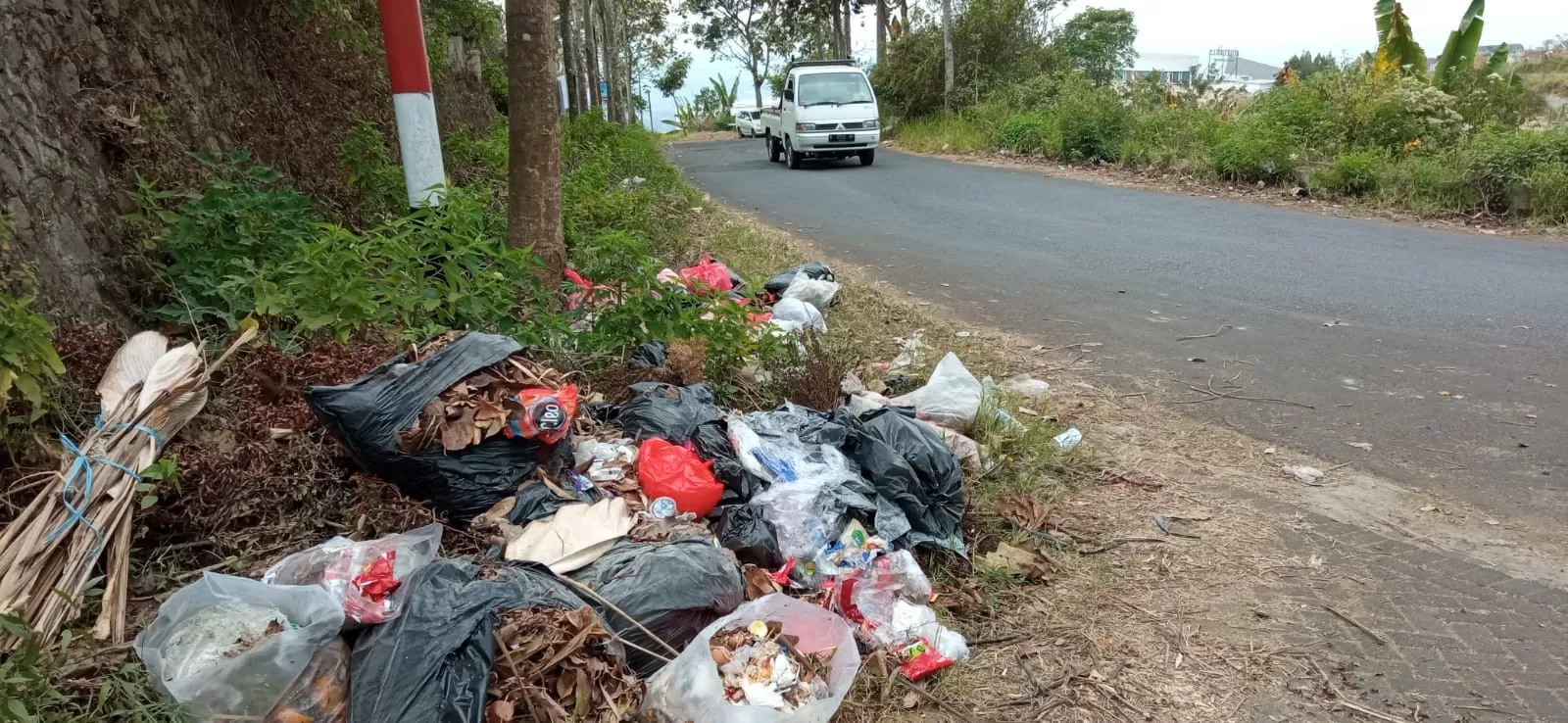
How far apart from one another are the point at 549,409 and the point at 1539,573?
3302 mm

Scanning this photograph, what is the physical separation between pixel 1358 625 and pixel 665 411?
2.42 meters

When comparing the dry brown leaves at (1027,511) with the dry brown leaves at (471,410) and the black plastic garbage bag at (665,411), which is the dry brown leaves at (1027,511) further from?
the dry brown leaves at (471,410)

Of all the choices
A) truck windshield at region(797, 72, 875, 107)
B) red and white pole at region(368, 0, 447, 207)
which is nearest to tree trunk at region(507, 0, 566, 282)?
red and white pole at region(368, 0, 447, 207)

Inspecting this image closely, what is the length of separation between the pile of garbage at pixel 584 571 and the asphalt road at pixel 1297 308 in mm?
1962

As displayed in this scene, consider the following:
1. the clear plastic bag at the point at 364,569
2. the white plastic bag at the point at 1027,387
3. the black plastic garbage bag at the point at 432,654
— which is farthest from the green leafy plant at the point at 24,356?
Answer: the white plastic bag at the point at 1027,387

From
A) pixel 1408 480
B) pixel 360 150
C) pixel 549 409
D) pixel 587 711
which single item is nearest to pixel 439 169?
pixel 360 150

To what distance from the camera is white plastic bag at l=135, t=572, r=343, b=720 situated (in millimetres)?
1940

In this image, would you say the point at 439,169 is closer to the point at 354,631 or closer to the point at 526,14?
the point at 526,14

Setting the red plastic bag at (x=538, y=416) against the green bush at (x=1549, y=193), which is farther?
the green bush at (x=1549, y=193)

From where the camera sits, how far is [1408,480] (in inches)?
142

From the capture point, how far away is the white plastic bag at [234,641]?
6.37 feet

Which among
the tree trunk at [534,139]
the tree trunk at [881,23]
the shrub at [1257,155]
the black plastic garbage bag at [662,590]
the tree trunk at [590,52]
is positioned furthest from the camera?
the tree trunk at [881,23]

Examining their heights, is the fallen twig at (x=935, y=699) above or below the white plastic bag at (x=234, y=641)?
below

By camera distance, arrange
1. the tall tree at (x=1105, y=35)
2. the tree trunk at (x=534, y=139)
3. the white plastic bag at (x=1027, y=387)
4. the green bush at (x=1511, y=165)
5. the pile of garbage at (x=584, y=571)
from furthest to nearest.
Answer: the tall tree at (x=1105, y=35)
the green bush at (x=1511, y=165)
the tree trunk at (x=534, y=139)
the white plastic bag at (x=1027, y=387)
the pile of garbage at (x=584, y=571)
